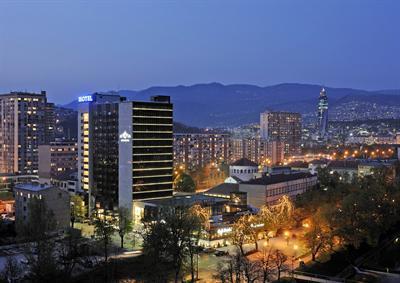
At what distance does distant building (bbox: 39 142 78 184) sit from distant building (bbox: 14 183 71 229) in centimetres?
1896

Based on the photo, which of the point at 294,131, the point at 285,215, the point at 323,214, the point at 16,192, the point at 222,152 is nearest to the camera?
the point at 323,214

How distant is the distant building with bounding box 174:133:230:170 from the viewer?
65.5m

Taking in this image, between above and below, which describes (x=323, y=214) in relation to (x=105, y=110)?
below

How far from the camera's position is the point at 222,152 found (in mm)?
72188

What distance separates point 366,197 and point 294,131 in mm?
78605

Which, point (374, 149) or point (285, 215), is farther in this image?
point (374, 149)

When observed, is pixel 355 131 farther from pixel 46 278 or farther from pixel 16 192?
pixel 46 278

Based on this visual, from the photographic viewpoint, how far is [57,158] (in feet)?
180

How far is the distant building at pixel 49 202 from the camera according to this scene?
32031 millimetres

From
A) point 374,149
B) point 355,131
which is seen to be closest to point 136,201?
point 374,149

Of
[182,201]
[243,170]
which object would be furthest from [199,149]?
[182,201]

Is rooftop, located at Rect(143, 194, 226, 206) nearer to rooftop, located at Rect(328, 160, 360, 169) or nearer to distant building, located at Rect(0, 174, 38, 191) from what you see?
distant building, located at Rect(0, 174, 38, 191)

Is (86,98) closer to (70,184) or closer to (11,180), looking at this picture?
(70,184)

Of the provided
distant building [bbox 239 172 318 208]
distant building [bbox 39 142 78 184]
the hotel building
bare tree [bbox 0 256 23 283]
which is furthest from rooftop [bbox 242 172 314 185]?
distant building [bbox 39 142 78 184]
